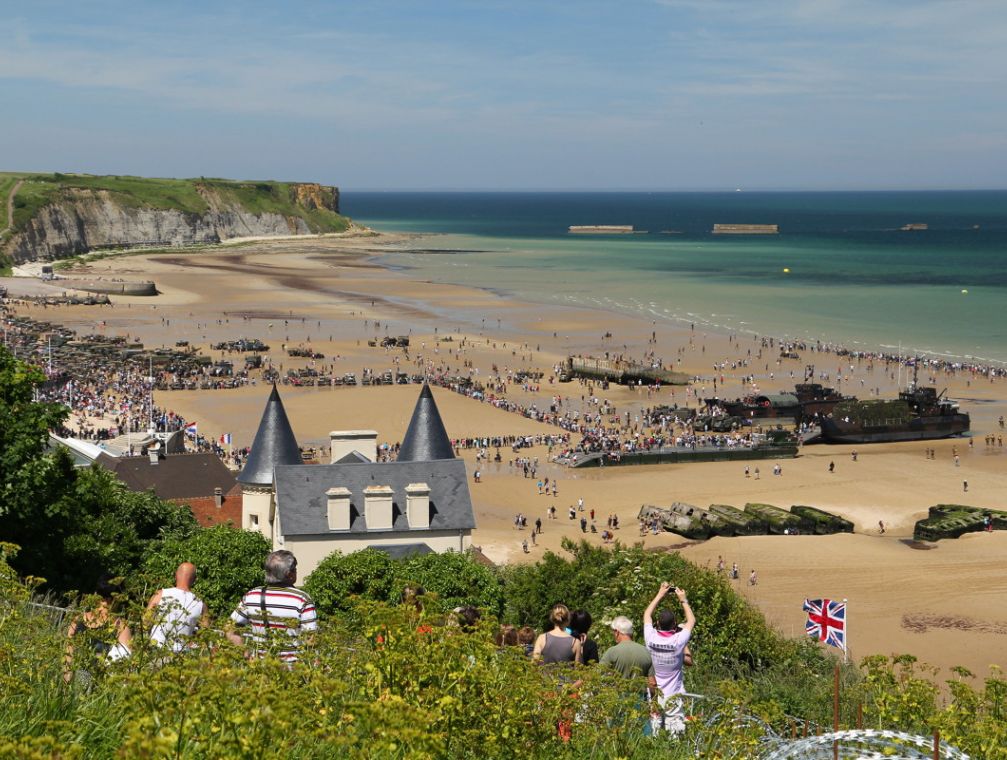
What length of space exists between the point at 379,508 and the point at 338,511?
91cm

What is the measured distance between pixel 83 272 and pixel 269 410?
127981mm

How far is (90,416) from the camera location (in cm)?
5962

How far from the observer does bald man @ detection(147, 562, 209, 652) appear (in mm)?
8188

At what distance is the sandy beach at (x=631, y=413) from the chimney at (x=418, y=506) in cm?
943

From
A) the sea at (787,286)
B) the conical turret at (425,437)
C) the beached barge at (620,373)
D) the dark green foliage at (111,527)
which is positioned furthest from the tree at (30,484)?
the sea at (787,286)

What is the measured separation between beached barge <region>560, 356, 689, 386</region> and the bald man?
6657 cm

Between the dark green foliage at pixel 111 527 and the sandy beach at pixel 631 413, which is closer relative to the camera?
the dark green foliage at pixel 111 527

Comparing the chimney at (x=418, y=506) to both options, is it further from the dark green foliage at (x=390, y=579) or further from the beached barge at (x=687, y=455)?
the beached barge at (x=687, y=455)

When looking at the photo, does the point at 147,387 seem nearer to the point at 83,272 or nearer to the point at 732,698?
the point at 732,698

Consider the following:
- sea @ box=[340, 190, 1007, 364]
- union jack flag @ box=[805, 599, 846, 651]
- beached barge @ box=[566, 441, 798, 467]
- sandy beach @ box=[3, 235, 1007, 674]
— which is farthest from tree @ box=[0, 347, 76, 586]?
sea @ box=[340, 190, 1007, 364]

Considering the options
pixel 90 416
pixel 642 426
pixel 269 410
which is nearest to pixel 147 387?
pixel 90 416

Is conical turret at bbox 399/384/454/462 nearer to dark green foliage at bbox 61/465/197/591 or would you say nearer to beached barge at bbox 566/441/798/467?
dark green foliage at bbox 61/465/197/591

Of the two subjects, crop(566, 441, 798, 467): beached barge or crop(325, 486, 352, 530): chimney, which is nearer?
crop(325, 486, 352, 530): chimney

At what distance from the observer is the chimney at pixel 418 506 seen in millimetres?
27672
